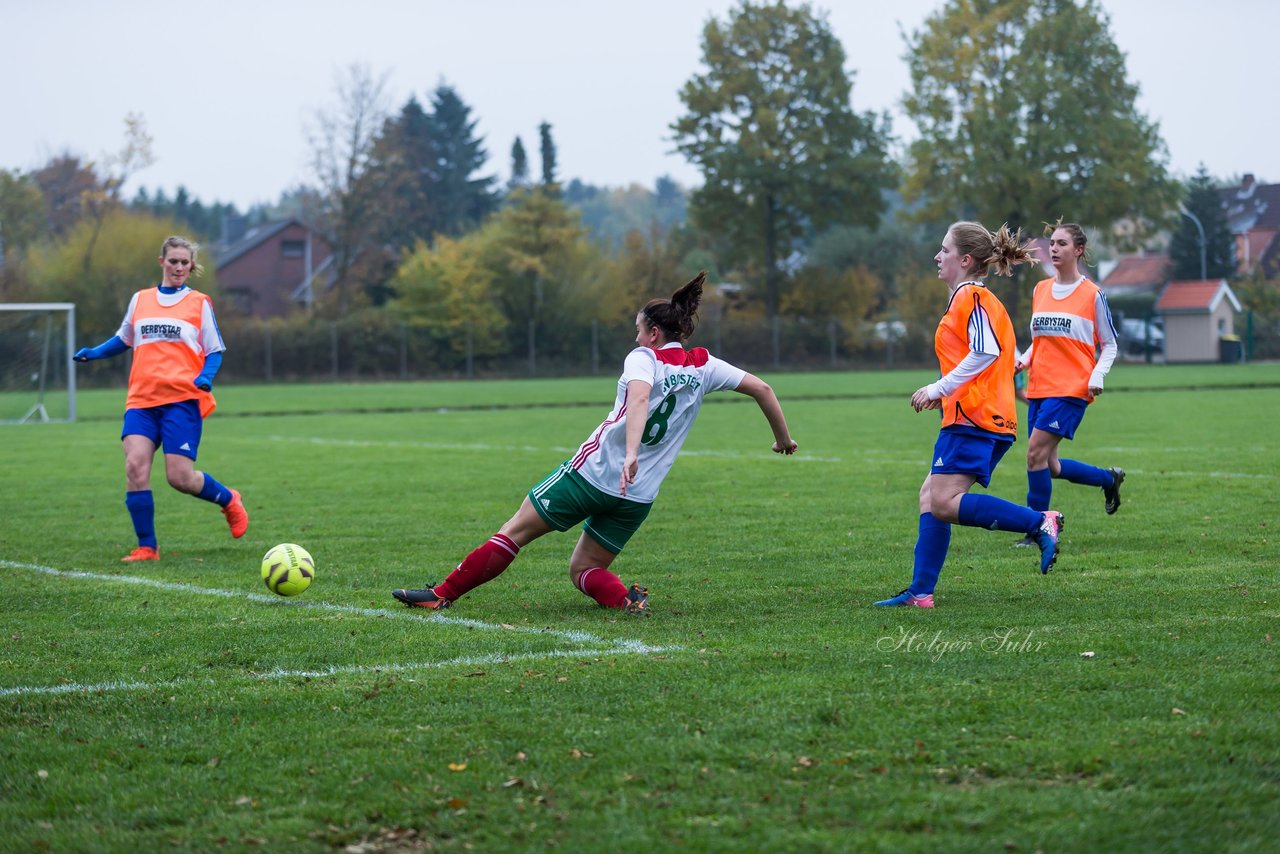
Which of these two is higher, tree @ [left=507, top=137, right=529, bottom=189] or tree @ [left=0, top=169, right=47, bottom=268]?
tree @ [left=507, top=137, right=529, bottom=189]

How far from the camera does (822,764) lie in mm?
4031

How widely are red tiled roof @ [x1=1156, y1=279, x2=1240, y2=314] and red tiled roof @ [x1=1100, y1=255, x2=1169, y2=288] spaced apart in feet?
49.6

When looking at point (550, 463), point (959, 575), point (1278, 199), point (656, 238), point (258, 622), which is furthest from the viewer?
point (1278, 199)

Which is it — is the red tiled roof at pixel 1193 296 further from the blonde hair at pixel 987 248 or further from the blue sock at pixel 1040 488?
the blonde hair at pixel 987 248

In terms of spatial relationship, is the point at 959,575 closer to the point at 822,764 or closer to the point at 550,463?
the point at 822,764

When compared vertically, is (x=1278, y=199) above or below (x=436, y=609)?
above

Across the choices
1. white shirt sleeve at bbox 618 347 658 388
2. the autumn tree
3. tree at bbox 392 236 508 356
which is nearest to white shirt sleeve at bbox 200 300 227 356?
white shirt sleeve at bbox 618 347 658 388

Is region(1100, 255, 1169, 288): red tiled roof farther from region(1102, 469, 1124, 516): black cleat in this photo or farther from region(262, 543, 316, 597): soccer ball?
region(262, 543, 316, 597): soccer ball

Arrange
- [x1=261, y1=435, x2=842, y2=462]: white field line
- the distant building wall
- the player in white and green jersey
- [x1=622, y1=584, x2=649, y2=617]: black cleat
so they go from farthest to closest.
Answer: the distant building wall
[x1=261, y1=435, x2=842, y2=462]: white field line
[x1=622, y1=584, x2=649, y2=617]: black cleat
the player in white and green jersey

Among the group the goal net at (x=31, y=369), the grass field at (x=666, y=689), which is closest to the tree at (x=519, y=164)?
the goal net at (x=31, y=369)

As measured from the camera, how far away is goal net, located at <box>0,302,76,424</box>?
1172 inches

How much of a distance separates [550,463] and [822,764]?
459 inches

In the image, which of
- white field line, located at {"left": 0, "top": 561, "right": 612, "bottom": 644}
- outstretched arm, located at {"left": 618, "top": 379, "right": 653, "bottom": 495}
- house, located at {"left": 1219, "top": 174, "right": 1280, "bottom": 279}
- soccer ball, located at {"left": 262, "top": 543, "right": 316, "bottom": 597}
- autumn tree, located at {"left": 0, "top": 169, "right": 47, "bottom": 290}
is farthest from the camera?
house, located at {"left": 1219, "top": 174, "right": 1280, "bottom": 279}

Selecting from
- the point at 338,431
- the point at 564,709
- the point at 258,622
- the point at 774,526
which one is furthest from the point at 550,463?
the point at 564,709
